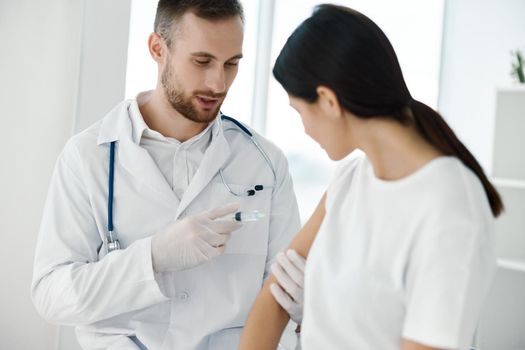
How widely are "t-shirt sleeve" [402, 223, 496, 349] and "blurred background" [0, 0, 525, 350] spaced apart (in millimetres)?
1437

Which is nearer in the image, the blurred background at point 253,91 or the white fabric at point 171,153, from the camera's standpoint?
the white fabric at point 171,153

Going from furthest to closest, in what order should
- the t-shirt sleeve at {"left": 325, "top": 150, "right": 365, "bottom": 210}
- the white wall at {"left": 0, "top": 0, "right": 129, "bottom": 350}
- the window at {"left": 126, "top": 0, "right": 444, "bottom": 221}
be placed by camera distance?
the window at {"left": 126, "top": 0, "right": 444, "bottom": 221} < the white wall at {"left": 0, "top": 0, "right": 129, "bottom": 350} < the t-shirt sleeve at {"left": 325, "top": 150, "right": 365, "bottom": 210}

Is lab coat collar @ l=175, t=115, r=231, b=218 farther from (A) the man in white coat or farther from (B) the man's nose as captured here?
(B) the man's nose

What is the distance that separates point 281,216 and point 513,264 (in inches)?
72.0

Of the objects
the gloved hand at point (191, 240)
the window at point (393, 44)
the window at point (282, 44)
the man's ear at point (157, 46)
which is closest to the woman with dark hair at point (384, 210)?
the gloved hand at point (191, 240)

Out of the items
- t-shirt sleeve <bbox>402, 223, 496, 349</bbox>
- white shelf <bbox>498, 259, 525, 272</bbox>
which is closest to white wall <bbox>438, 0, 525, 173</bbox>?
white shelf <bbox>498, 259, 525, 272</bbox>

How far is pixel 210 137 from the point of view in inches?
68.1

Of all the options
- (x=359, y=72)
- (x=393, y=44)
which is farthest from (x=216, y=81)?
(x=393, y=44)

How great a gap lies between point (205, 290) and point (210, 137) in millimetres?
435

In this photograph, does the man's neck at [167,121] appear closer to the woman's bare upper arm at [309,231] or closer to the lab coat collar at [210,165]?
the lab coat collar at [210,165]

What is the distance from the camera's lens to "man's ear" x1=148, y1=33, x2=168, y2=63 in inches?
67.0

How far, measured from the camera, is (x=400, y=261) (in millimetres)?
1032

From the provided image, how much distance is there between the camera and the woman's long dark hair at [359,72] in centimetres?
105

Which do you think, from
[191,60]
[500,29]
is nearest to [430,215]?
[191,60]
